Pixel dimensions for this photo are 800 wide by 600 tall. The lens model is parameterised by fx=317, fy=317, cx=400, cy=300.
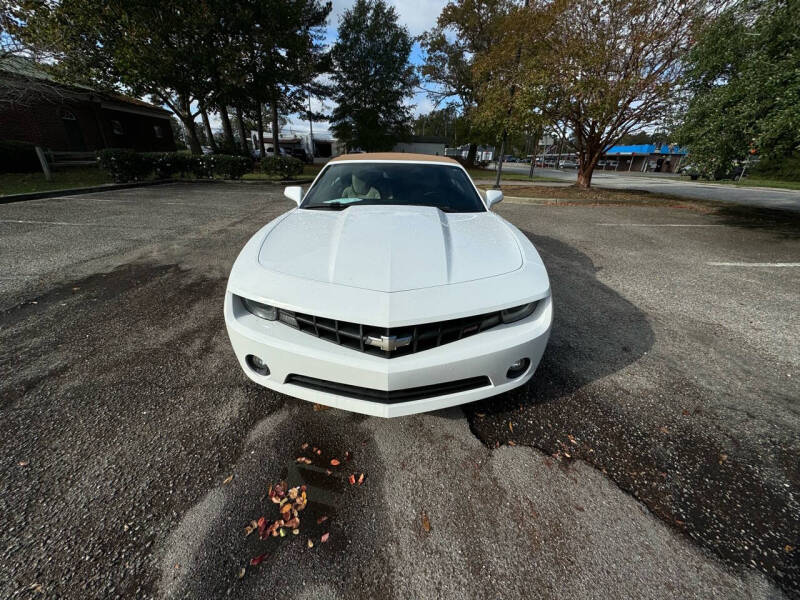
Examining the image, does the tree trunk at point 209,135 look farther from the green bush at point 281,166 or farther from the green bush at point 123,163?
the green bush at point 123,163

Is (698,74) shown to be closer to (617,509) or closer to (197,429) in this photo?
(617,509)

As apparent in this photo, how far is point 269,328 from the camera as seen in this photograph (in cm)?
164

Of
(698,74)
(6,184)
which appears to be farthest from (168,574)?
(6,184)

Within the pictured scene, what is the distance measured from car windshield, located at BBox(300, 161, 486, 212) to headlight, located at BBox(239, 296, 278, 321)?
4.10 ft

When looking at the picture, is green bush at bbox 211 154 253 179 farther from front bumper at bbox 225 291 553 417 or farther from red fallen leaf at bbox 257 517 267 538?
red fallen leaf at bbox 257 517 267 538

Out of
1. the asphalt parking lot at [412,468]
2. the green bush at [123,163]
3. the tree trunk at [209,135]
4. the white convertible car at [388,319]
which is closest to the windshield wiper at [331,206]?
the white convertible car at [388,319]

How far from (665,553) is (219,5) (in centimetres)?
2042

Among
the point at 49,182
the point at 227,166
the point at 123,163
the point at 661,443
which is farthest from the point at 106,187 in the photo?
the point at 661,443

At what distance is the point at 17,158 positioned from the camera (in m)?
12.9

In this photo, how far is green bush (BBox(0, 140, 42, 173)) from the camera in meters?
12.5

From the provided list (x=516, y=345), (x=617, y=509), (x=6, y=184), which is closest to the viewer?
(x=617, y=509)

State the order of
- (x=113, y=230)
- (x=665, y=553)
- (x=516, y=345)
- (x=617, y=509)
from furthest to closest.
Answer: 1. (x=113, y=230)
2. (x=516, y=345)
3. (x=617, y=509)
4. (x=665, y=553)

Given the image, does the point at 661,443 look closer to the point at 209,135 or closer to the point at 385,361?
Result: the point at 385,361

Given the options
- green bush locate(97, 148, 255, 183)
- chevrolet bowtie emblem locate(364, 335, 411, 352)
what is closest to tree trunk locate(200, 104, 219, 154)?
green bush locate(97, 148, 255, 183)
